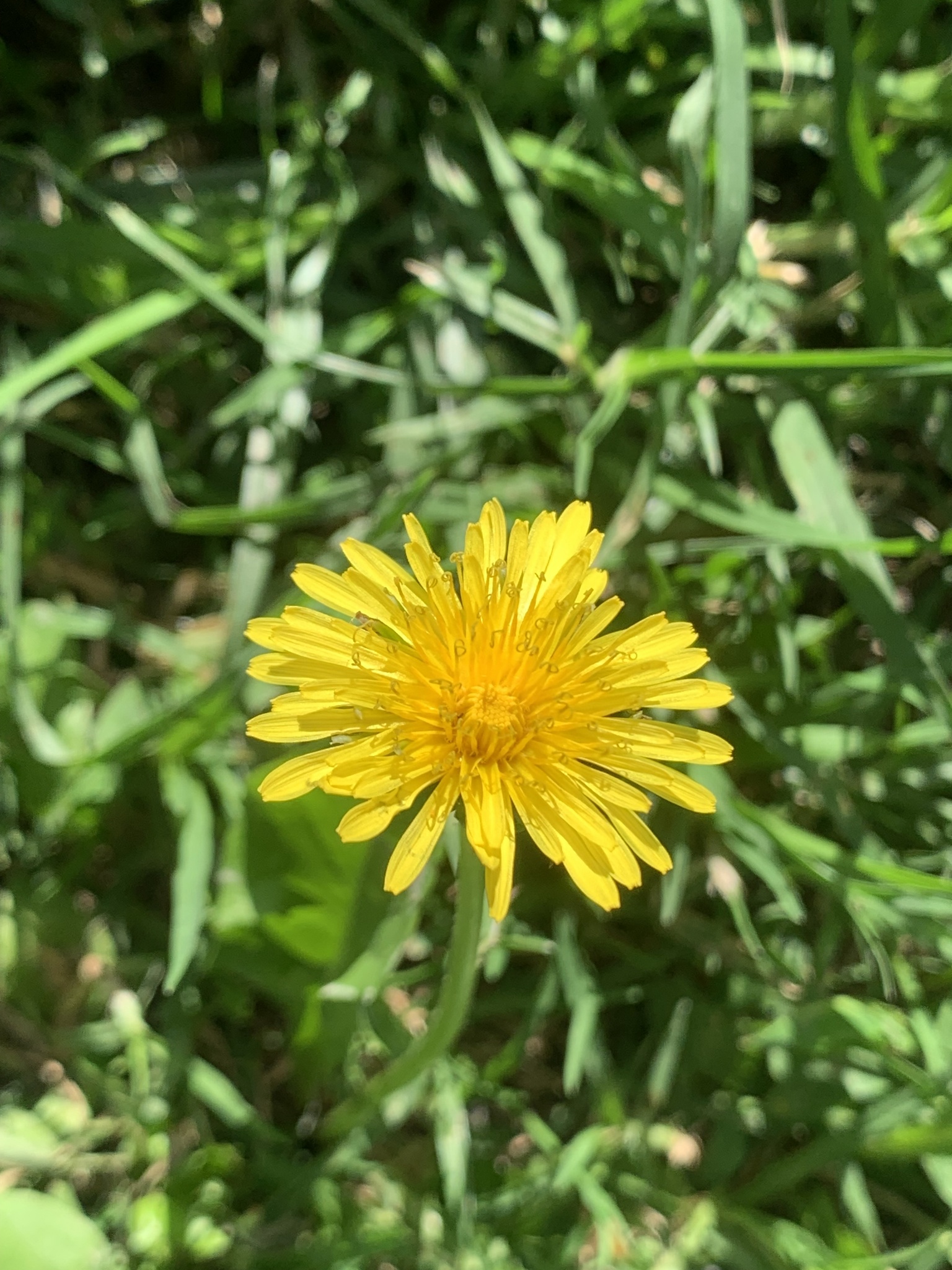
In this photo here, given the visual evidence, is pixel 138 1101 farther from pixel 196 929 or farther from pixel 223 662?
pixel 223 662

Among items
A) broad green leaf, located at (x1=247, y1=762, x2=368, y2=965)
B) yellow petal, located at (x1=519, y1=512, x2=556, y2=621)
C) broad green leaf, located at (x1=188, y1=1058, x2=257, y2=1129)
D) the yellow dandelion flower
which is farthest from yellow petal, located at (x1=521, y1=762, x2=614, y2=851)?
broad green leaf, located at (x1=188, y1=1058, x2=257, y2=1129)

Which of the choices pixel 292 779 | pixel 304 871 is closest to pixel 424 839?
pixel 292 779

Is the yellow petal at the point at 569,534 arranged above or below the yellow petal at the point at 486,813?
above

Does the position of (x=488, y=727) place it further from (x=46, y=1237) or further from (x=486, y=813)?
(x=46, y=1237)

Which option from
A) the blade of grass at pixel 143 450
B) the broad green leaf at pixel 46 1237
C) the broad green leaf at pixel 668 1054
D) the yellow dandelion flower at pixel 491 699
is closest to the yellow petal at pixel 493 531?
the yellow dandelion flower at pixel 491 699

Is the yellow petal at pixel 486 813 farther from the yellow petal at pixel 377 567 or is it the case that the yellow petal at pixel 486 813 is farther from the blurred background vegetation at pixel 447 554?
the blurred background vegetation at pixel 447 554

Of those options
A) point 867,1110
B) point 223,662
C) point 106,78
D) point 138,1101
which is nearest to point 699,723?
point 867,1110
